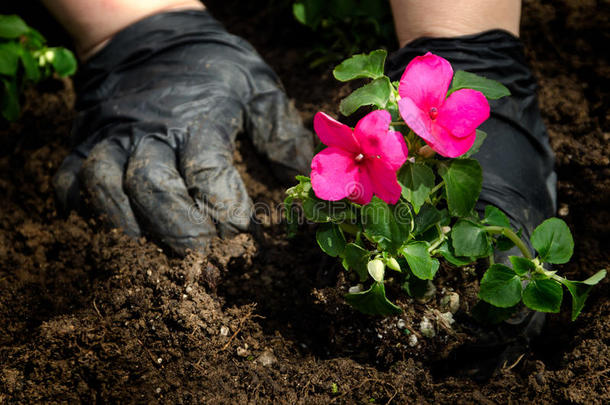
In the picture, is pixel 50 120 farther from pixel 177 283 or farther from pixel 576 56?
pixel 576 56

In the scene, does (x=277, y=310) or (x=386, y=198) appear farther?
(x=277, y=310)

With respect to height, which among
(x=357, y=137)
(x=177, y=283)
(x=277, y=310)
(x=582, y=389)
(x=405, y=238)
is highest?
(x=357, y=137)

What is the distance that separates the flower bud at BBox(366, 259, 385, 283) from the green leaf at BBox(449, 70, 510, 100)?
42 cm

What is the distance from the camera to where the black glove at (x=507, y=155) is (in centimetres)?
131

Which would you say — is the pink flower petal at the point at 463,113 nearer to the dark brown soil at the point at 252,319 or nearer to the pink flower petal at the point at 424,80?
the pink flower petal at the point at 424,80

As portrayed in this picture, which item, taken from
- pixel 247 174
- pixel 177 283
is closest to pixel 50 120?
pixel 247 174

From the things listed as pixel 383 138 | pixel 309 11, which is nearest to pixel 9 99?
pixel 309 11

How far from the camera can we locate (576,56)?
1.88m

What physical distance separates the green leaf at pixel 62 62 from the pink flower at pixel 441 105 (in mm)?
1565

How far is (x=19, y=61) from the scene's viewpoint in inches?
72.9

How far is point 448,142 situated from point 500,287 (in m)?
0.40

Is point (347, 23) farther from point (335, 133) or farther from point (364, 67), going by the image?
point (335, 133)

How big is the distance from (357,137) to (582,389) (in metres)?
0.83

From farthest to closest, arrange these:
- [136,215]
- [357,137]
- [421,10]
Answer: [421,10] → [136,215] → [357,137]
